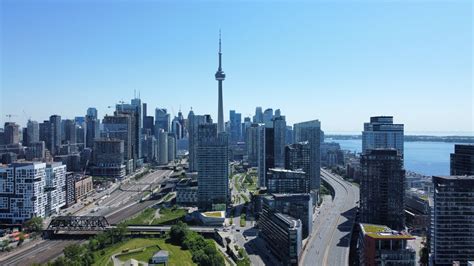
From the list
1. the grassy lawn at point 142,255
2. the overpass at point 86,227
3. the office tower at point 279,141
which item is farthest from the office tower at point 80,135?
the grassy lawn at point 142,255

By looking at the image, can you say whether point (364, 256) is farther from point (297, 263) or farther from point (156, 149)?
point (156, 149)

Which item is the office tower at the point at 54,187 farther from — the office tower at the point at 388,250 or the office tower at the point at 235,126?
the office tower at the point at 235,126

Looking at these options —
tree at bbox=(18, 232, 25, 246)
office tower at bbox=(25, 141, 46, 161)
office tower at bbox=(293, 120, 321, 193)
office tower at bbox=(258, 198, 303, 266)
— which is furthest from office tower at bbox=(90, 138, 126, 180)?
office tower at bbox=(258, 198, 303, 266)

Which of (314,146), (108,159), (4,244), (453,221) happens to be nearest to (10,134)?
(108,159)

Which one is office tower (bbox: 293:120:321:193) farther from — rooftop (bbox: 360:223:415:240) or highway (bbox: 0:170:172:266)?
rooftop (bbox: 360:223:415:240)

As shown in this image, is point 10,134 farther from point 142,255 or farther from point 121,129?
point 142,255

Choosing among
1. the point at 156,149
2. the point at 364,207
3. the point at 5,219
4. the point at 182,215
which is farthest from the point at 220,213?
the point at 156,149

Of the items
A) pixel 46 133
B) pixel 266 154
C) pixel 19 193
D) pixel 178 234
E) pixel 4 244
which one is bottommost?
pixel 4 244
